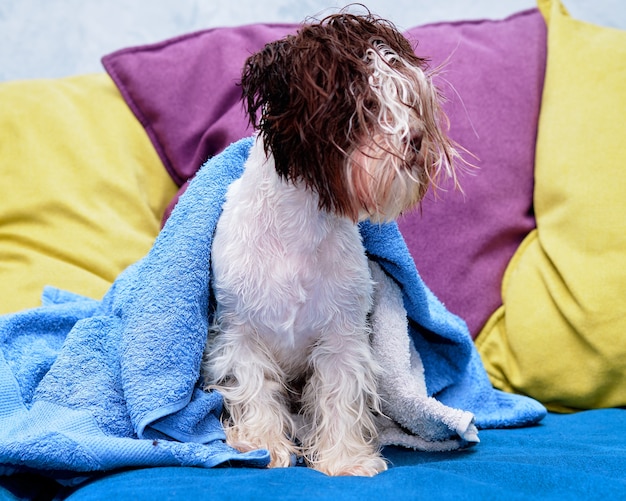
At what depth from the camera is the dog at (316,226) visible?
120cm

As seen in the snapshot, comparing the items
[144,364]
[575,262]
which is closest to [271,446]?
[144,364]

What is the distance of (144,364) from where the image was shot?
142 cm

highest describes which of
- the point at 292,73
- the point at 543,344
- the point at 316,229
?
the point at 292,73

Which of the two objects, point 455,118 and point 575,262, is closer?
point 575,262

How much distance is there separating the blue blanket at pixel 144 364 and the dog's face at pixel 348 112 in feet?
1.13

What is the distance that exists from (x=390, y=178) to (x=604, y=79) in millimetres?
1055

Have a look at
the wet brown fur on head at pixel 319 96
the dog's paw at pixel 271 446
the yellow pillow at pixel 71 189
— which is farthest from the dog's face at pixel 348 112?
the yellow pillow at pixel 71 189

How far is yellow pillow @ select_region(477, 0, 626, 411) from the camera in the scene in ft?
5.94

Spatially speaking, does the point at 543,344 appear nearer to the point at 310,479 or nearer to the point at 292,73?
the point at 310,479

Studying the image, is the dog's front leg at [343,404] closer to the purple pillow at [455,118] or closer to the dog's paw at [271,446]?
the dog's paw at [271,446]

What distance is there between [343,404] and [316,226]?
38cm

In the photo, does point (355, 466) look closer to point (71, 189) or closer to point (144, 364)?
point (144, 364)

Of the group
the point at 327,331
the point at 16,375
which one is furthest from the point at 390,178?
the point at 16,375

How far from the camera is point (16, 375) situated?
1.44 m
